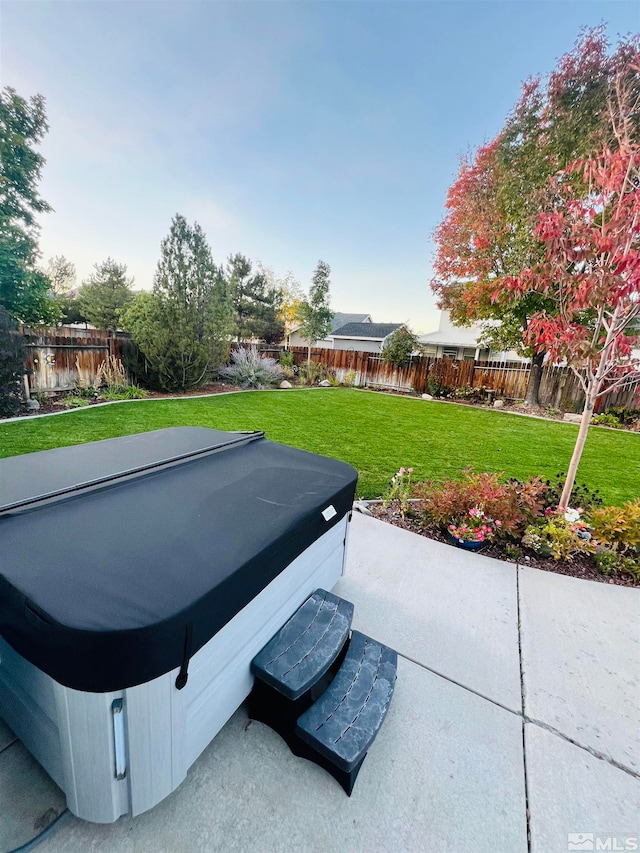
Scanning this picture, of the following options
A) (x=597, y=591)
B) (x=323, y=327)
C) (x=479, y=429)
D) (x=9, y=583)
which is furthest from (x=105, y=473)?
(x=323, y=327)

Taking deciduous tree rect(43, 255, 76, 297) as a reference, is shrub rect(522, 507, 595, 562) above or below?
below

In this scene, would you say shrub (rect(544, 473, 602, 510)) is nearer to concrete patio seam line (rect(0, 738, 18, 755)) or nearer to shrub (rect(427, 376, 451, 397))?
concrete patio seam line (rect(0, 738, 18, 755))

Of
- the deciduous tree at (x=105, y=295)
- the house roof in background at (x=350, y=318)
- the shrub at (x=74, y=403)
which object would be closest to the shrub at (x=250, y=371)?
the shrub at (x=74, y=403)

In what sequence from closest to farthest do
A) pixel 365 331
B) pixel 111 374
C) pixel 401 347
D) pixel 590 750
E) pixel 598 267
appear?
1. pixel 590 750
2. pixel 598 267
3. pixel 111 374
4. pixel 401 347
5. pixel 365 331

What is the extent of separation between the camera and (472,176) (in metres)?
9.22

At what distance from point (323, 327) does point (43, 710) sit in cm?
1831

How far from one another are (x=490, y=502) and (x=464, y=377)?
9578mm

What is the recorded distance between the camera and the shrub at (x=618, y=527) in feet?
8.61

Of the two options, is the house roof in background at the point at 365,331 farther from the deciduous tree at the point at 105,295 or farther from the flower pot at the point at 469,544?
the flower pot at the point at 469,544

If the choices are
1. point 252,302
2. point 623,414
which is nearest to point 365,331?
point 252,302

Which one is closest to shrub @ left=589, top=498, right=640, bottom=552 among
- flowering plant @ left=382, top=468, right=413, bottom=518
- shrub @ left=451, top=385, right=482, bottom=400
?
flowering plant @ left=382, top=468, right=413, bottom=518

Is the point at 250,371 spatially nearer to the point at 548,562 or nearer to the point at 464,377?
the point at 464,377

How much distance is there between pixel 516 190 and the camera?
812 centimetres

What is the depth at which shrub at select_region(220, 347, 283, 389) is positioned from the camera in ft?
37.8
